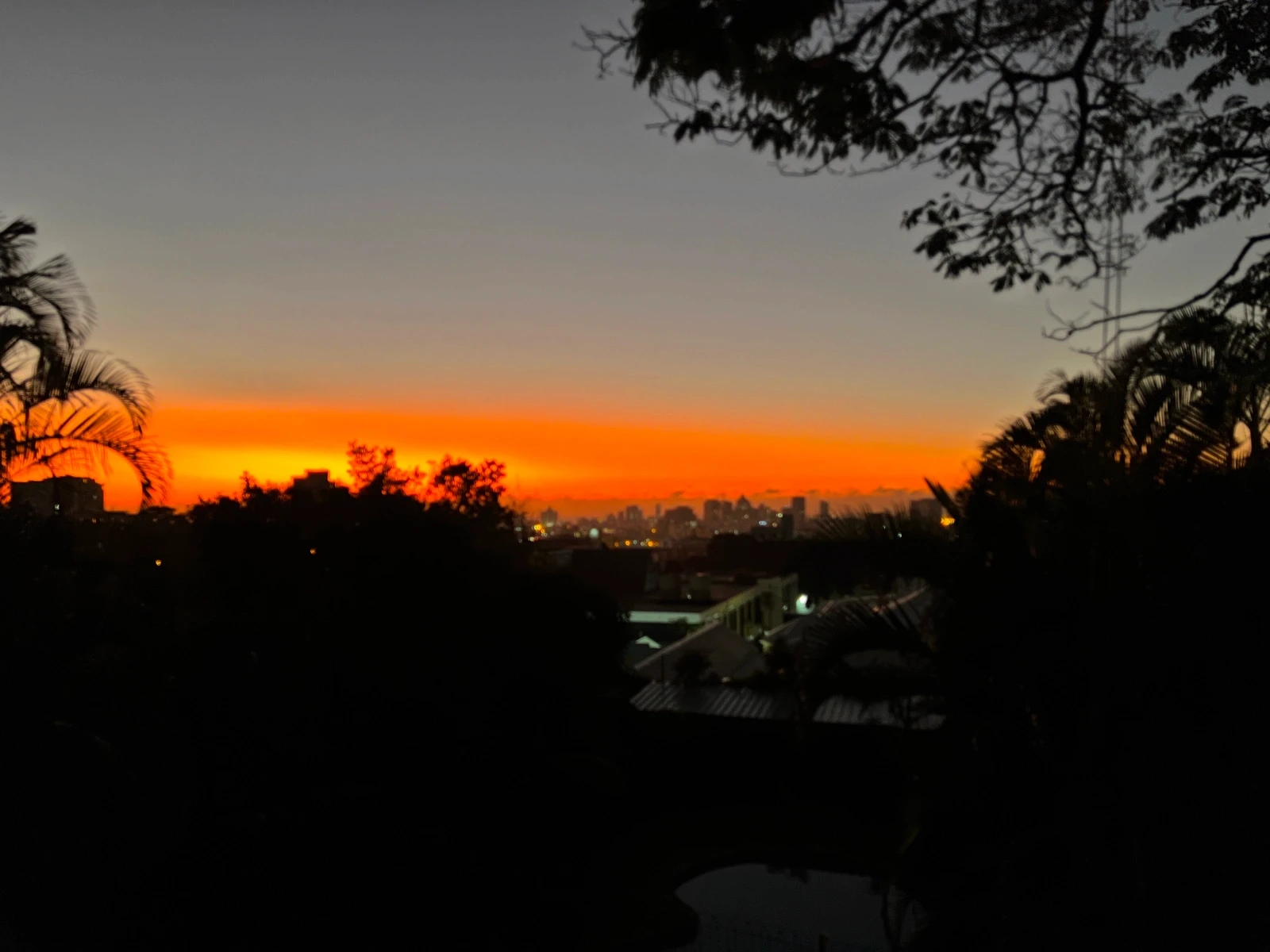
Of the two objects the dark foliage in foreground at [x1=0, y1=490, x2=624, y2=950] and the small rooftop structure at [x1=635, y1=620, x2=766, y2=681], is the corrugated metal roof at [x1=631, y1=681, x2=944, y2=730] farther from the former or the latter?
the dark foliage in foreground at [x1=0, y1=490, x2=624, y2=950]

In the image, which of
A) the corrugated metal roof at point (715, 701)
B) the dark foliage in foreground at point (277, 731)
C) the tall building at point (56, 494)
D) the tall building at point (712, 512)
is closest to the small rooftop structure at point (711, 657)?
the corrugated metal roof at point (715, 701)

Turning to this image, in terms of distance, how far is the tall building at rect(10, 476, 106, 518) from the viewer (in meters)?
7.10

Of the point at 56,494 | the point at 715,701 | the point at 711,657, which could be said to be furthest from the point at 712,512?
the point at 56,494

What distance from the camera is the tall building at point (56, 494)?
23.3 feet

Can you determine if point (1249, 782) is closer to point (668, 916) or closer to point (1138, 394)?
point (1138, 394)

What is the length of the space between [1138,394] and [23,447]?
24.0 ft

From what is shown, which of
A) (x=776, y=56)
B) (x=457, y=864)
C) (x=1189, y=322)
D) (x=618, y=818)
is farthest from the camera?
(x=618, y=818)

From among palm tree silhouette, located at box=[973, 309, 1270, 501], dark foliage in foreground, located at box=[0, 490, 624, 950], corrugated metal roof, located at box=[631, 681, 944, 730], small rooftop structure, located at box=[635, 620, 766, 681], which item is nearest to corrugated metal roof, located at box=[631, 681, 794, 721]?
corrugated metal roof, located at box=[631, 681, 944, 730]

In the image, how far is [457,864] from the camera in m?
8.37

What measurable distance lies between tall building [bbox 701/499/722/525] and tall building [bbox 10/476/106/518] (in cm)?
7513

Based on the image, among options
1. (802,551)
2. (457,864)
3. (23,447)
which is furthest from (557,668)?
(23,447)

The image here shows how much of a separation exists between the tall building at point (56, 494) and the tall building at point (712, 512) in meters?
75.1

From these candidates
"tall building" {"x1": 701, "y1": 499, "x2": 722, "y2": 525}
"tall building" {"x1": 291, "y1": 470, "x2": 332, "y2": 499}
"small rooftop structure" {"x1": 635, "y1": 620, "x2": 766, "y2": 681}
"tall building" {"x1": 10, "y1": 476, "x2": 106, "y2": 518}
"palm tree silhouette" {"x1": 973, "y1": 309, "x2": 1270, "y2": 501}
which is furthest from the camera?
Result: "tall building" {"x1": 701, "y1": 499, "x2": 722, "y2": 525}

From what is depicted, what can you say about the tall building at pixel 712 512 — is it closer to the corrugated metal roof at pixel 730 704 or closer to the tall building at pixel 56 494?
the corrugated metal roof at pixel 730 704
